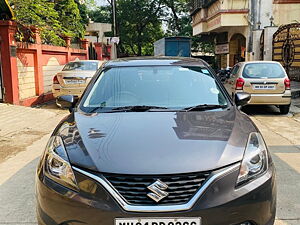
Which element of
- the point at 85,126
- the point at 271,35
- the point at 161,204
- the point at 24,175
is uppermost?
the point at 271,35

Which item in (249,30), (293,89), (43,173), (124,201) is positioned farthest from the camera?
(249,30)

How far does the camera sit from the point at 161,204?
2.12m

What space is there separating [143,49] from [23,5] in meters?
40.3

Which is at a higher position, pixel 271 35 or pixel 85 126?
pixel 271 35

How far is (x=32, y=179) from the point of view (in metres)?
4.43

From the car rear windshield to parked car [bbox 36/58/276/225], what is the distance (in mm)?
6715

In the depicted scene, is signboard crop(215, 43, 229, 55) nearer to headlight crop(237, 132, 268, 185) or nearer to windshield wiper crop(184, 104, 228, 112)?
windshield wiper crop(184, 104, 228, 112)

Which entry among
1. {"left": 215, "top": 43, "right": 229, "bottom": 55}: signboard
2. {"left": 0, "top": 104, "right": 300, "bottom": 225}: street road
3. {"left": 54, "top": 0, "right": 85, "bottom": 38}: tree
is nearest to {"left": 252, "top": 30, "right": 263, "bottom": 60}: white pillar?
{"left": 215, "top": 43, "right": 229, "bottom": 55}: signboard

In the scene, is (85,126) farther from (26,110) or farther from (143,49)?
(143,49)

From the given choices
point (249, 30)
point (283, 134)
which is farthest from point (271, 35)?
point (283, 134)

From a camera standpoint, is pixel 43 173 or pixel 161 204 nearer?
pixel 161 204

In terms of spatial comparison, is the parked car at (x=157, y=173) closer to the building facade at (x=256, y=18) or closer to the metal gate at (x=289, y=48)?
the metal gate at (x=289, y=48)

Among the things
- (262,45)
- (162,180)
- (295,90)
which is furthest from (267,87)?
(262,45)

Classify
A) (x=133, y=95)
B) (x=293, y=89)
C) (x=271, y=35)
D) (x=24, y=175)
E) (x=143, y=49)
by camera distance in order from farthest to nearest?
(x=143, y=49) < (x=271, y=35) < (x=293, y=89) < (x=24, y=175) < (x=133, y=95)
